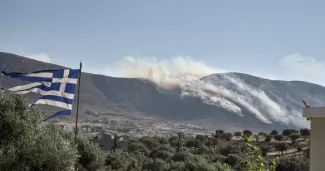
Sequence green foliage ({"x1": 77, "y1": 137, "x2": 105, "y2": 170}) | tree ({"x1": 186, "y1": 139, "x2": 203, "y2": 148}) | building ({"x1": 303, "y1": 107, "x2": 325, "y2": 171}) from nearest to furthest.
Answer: building ({"x1": 303, "y1": 107, "x2": 325, "y2": 171}), green foliage ({"x1": 77, "y1": 137, "x2": 105, "y2": 170}), tree ({"x1": 186, "y1": 139, "x2": 203, "y2": 148})

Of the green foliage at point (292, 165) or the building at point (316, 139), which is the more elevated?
the building at point (316, 139)

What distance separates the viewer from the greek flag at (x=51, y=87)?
16612 millimetres

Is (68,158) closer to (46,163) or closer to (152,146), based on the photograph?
(46,163)

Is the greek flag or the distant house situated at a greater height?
the greek flag

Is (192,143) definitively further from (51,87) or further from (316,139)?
(316,139)

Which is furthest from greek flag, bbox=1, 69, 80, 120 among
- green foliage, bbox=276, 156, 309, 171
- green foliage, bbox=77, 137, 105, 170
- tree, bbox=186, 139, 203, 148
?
tree, bbox=186, 139, 203, 148

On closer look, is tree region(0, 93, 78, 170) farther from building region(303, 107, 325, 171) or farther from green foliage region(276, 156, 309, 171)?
green foliage region(276, 156, 309, 171)

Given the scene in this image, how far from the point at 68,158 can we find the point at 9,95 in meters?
3.20

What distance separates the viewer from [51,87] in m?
16.8

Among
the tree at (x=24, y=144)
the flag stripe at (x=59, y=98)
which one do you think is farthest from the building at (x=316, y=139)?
the flag stripe at (x=59, y=98)

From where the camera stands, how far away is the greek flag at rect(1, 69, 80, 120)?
1661 centimetres

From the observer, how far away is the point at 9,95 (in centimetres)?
1661

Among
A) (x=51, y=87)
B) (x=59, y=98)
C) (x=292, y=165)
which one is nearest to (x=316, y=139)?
(x=59, y=98)

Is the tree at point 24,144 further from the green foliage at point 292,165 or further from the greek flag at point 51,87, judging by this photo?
the green foliage at point 292,165
